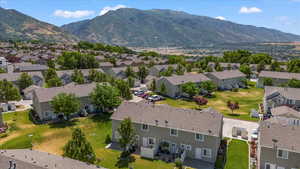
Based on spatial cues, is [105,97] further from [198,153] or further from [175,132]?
[198,153]

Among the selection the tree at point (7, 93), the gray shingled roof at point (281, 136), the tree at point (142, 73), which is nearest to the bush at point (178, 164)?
the gray shingled roof at point (281, 136)

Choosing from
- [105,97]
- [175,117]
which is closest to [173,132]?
[175,117]

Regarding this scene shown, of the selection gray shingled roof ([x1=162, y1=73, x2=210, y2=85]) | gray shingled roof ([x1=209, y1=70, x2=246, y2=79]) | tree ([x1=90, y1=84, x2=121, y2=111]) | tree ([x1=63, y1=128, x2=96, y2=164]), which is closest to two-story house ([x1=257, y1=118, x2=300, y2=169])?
tree ([x1=63, y1=128, x2=96, y2=164])

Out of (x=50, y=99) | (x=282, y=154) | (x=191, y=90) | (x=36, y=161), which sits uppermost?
(x=50, y=99)

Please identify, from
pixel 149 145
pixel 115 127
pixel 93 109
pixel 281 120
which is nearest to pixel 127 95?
pixel 93 109

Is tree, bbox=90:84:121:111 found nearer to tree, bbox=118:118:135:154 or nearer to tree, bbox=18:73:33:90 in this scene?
tree, bbox=118:118:135:154

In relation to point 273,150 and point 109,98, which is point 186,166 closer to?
point 273,150
